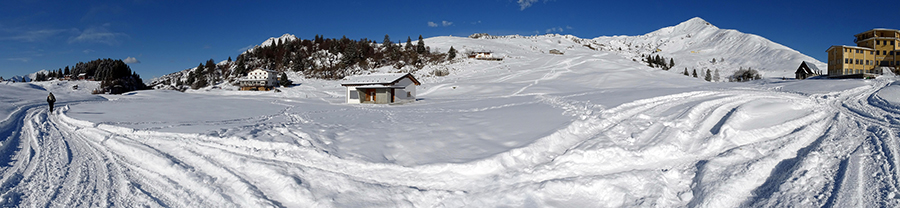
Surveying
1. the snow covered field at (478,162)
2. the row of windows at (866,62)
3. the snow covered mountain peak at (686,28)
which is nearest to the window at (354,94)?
the snow covered field at (478,162)

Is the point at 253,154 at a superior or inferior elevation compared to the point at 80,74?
inferior

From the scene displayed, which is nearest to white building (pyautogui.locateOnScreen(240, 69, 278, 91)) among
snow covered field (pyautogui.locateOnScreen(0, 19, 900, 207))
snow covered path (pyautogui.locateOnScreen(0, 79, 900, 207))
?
snow covered field (pyautogui.locateOnScreen(0, 19, 900, 207))

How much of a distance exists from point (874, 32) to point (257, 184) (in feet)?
204

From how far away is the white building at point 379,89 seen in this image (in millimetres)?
26859

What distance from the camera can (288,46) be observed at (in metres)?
81.7

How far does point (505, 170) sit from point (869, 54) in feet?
184

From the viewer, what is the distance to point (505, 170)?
288 inches

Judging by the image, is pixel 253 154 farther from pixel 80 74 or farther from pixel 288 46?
pixel 80 74

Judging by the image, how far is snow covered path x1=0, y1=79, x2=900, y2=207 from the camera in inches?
225

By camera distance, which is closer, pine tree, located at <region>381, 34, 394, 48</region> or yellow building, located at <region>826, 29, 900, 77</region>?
yellow building, located at <region>826, 29, 900, 77</region>

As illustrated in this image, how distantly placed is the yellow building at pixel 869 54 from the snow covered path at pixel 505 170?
41367 mm

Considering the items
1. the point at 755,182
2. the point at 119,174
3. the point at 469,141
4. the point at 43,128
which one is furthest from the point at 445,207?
the point at 43,128

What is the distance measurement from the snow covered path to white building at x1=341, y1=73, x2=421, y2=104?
16.4m

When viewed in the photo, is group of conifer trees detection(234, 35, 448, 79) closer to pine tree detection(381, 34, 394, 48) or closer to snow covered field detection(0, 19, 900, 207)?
pine tree detection(381, 34, 394, 48)
